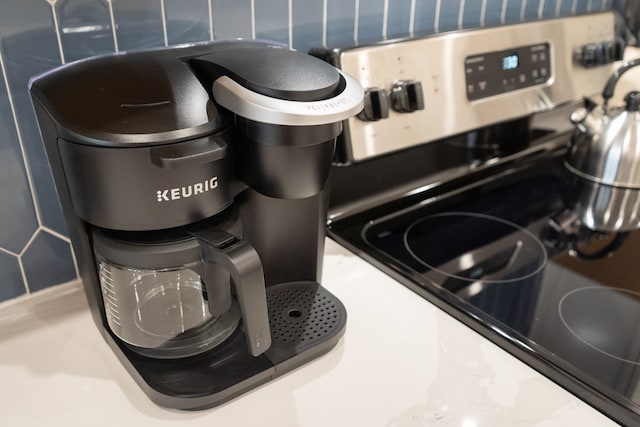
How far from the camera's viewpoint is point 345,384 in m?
0.60

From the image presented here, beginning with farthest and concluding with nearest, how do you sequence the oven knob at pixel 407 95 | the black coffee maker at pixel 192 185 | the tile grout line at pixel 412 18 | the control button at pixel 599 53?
the control button at pixel 599 53
the tile grout line at pixel 412 18
the oven knob at pixel 407 95
the black coffee maker at pixel 192 185

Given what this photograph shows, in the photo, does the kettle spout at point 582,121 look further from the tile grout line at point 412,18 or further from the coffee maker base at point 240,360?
the coffee maker base at point 240,360

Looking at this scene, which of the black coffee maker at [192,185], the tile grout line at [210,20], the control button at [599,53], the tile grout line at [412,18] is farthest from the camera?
the control button at [599,53]

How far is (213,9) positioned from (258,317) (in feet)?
1.38

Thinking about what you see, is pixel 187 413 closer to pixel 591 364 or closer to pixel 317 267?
pixel 317 267

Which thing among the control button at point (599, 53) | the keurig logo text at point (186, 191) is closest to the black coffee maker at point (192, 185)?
the keurig logo text at point (186, 191)

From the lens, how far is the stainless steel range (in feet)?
2.20

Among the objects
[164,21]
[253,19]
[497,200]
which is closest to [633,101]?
[497,200]

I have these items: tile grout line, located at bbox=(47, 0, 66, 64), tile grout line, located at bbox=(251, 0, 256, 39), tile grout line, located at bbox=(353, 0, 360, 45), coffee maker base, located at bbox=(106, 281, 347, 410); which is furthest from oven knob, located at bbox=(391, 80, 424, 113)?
tile grout line, located at bbox=(47, 0, 66, 64)

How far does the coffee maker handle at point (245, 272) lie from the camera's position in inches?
19.0

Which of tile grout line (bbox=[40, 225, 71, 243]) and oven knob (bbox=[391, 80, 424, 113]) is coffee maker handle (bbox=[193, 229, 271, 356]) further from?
oven knob (bbox=[391, 80, 424, 113])

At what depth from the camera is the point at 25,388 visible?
593mm

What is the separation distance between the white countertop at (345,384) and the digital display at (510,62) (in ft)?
1.61

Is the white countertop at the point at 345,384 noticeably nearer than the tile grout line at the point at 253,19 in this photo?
Yes
